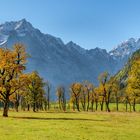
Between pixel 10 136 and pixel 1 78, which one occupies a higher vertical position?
pixel 1 78

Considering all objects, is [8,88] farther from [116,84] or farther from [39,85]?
[116,84]

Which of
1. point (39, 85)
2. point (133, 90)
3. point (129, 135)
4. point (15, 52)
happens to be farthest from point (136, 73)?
point (129, 135)

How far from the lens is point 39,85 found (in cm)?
14562

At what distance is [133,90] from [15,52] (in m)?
38.2

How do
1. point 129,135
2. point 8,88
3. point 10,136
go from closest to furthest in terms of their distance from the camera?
point 10,136 → point 129,135 → point 8,88

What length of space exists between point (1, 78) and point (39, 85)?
61562mm

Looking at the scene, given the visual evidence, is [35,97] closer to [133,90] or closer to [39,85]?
[39,85]

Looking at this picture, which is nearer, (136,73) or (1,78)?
(1,78)

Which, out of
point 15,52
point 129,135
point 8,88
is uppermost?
point 15,52

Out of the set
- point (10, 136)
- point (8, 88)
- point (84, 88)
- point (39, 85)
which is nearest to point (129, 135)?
point (10, 136)

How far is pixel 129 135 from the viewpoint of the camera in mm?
46438

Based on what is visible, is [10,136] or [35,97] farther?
[35,97]

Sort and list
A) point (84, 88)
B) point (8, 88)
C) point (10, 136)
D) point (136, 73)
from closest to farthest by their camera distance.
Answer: point (10, 136) < point (8, 88) < point (136, 73) < point (84, 88)

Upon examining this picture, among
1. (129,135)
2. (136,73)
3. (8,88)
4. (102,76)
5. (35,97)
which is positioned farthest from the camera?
(102,76)
